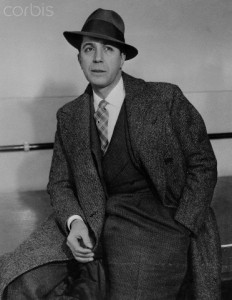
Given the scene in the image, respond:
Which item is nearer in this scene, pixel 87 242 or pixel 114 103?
pixel 87 242

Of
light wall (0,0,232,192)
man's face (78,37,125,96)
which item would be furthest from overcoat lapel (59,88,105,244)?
light wall (0,0,232,192)

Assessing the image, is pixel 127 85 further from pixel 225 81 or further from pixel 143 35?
pixel 225 81

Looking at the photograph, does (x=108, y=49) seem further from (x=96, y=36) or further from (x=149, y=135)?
(x=149, y=135)

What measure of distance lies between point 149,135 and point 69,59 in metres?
1.55

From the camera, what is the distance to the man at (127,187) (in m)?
1.52

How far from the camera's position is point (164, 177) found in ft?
5.21

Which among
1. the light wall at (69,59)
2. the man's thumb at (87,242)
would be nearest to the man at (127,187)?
the man's thumb at (87,242)

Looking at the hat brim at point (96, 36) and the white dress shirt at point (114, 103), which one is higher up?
the hat brim at point (96, 36)

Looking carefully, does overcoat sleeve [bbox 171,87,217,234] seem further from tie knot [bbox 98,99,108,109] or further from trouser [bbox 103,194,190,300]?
tie knot [bbox 98,99,108,109]

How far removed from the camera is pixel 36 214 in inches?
102

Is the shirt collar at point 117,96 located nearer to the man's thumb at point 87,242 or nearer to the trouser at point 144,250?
the trouser at point 144,250

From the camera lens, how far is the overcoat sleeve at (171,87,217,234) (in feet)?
5.15

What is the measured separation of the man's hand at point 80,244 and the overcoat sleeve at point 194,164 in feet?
0.97

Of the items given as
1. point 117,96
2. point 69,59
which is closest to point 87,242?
point 117,96
